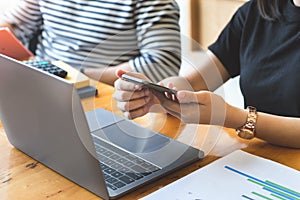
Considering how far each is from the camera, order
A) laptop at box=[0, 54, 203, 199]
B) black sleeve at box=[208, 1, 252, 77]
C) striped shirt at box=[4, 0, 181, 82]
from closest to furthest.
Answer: laptop at box=[0, 54, 203, 199] → black sleeve at box=[208, 1, 252, 77] → striped shirt at box=[4, 0, 181, 82]

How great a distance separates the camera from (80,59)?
1.74 meters

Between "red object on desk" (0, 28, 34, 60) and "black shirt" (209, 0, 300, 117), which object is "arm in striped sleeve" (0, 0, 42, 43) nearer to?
"red object on desk" (0, 28, 34, 60)

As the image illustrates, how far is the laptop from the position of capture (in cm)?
76

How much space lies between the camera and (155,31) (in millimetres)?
1586

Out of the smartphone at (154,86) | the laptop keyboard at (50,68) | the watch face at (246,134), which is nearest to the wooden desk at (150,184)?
the watch face at (246,134)

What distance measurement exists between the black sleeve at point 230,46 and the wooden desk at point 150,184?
0.42m

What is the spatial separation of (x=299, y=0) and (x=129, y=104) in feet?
1.78

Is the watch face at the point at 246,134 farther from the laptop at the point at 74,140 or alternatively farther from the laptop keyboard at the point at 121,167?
the laptop keyboard at the point at 121,167

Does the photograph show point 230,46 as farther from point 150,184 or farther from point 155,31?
point 150,184

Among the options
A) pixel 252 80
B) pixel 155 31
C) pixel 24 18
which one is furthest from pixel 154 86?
pixel 24 18

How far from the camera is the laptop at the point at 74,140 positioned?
0.76m

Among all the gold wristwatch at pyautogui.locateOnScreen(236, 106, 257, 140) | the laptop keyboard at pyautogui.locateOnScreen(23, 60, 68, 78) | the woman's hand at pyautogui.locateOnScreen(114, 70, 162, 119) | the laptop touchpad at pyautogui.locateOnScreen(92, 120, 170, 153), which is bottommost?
the laptop touchpad at pyautogui.locateOnScreen(92, 120, 170, 153)

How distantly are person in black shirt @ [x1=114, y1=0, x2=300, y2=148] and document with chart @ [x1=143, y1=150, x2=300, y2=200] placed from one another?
95 millimetres

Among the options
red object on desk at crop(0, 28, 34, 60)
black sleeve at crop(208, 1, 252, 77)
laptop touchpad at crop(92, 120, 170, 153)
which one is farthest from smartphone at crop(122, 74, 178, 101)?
red object on desk at crop(0, 28, 34, 60)
